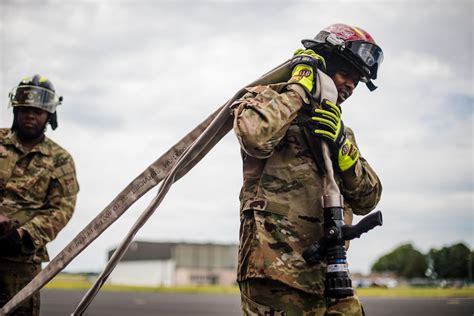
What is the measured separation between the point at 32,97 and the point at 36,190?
0.86 m

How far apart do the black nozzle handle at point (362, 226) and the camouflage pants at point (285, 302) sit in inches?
13.0

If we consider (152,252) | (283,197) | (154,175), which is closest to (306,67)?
(283,197)

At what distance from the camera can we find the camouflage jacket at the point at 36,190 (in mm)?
4656

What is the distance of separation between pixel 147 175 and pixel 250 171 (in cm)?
75

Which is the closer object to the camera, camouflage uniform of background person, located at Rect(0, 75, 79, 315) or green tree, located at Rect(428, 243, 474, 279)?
camouflage uniform of background person, located at Rect(0, 75, 79, 315)

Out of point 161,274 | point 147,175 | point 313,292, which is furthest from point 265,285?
point 161,274

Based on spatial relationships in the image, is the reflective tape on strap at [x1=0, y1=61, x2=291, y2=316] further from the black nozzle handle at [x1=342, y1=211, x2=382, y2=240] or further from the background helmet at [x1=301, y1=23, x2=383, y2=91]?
the black nozzle handle at [x1=342, y1=211, x2=382, y2=240]

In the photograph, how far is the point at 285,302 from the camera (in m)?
2.63

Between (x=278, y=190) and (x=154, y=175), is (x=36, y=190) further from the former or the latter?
(x=278, y=190)

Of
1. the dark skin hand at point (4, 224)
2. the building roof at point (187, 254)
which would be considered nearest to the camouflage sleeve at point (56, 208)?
the dark skin hand at point (4, 224)

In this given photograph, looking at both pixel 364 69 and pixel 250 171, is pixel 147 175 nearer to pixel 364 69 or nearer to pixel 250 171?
pixel 250 171

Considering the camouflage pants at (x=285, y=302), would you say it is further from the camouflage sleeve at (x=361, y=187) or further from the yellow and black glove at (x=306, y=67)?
the yellow and black glove at (x=306, y=67)

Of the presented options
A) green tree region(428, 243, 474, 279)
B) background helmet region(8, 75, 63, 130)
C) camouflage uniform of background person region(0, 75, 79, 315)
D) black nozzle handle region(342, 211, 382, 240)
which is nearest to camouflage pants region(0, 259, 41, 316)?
camouflage uniform of background person region(0, 75, 79, 315)

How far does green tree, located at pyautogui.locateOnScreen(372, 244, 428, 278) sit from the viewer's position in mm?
11392
